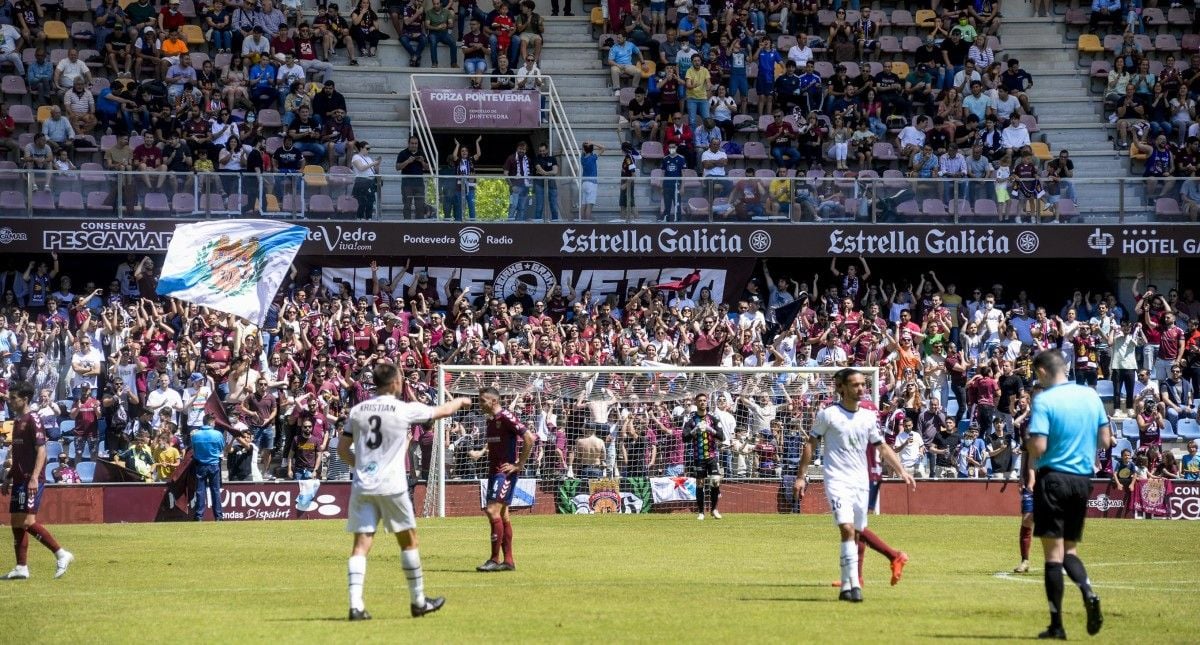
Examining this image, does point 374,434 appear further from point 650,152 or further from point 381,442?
point 650,152

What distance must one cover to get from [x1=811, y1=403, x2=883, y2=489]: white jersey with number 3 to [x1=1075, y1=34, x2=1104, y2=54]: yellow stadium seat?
2964cm

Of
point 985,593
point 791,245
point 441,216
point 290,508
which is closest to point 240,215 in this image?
point 441,216

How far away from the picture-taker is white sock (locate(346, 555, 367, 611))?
38.3ft

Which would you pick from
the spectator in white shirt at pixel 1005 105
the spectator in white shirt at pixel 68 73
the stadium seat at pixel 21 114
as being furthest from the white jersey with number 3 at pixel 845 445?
the stadium seat at pixel 21 114

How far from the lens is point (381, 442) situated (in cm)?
1186

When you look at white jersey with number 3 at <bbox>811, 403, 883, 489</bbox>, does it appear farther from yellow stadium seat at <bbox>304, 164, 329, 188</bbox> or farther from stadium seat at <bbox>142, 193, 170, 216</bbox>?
stadium seat at <bbox>142, 193, 170, 216</bbox>

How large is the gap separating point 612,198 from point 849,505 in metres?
20.1

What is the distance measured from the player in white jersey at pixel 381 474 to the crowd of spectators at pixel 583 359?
14.7 metres

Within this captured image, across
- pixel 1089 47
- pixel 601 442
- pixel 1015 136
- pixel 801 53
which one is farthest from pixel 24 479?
pixel 1089 47

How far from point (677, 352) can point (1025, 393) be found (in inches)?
263

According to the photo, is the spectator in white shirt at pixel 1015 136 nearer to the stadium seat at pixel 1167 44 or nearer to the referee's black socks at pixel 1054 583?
the stadium seat at pixel 1167 44

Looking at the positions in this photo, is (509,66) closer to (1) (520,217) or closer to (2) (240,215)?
(1) (520,217)

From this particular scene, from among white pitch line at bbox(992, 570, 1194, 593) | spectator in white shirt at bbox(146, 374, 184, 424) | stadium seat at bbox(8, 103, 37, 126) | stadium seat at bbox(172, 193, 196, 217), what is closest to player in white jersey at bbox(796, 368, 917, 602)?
white pitch line at bbox(992, 570, 1194, 593)

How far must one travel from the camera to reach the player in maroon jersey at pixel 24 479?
1591 centimetres
